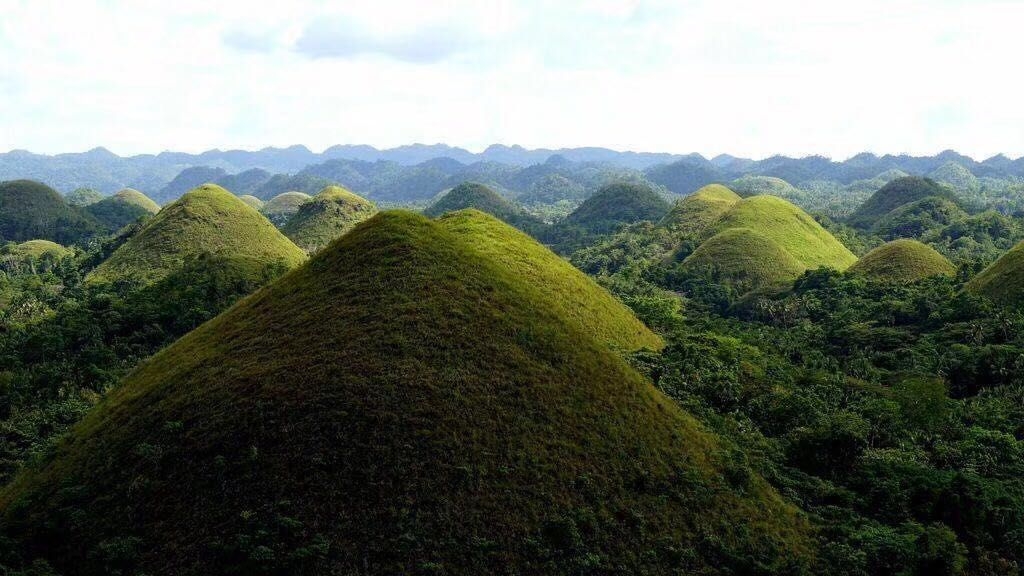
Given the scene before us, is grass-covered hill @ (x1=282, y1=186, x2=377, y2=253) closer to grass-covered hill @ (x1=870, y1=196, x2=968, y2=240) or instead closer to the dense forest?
the dense forest

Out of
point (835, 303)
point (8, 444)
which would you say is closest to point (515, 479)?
point (8, 444)

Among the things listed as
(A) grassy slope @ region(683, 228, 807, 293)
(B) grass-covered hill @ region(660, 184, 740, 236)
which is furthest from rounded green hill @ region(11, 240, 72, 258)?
(B) grass-covered hill @ region(660, 184, 740, 236)

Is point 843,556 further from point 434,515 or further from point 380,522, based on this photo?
point 380,522

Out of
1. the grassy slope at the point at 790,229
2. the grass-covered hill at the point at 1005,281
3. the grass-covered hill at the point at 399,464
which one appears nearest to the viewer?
the grass-covered hill at the point at 399,464

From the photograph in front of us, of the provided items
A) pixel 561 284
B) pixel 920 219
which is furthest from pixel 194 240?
pixel 920 219

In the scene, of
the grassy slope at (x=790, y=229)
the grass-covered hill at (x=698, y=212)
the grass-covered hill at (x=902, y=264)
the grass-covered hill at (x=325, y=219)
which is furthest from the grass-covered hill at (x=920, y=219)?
the grass-covered hill at (x=325, y=219)

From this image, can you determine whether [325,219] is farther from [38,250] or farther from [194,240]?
[38,250]

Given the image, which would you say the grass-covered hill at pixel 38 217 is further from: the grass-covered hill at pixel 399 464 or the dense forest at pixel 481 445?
the grass-covered hill at pixel 399 464

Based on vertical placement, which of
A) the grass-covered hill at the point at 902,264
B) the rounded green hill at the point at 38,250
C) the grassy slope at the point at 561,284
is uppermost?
the grassy slope at the point at 561,284
